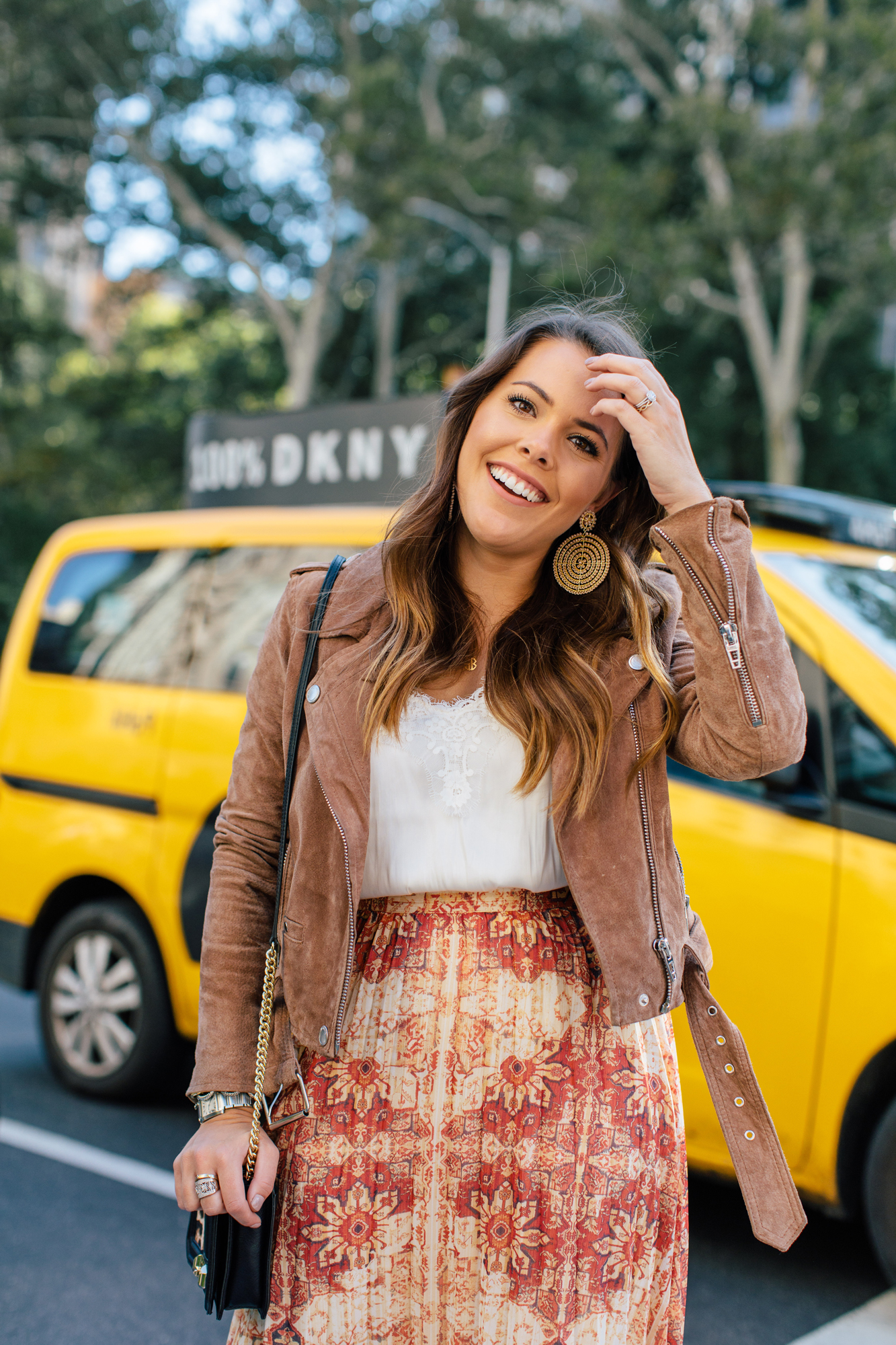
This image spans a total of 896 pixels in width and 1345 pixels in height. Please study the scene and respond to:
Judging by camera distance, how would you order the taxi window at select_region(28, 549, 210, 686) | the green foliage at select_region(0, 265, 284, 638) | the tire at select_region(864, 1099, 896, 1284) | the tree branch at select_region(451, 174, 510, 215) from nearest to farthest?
the tire at select_region(864, 1099, 896, 1284)
the taxi window at select_region(28, 549, 210, 686)
the tree branch at select_region(451, 174, 510, 215)
the green foliage at select_region(0, 265, 284, 638)

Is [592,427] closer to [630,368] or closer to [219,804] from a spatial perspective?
[630,368]

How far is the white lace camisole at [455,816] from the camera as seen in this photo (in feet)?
5.30

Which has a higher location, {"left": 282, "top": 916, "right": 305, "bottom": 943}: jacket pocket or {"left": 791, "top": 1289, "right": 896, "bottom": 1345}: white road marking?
{"left": 282, "top": 916, "right": 305, "bottom": 943}: jacket pocket

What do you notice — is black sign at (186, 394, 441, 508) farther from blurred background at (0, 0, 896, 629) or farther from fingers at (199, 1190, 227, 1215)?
blurred background at (0, 0, 896, 629)

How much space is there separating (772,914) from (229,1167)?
A: 185 centimetres

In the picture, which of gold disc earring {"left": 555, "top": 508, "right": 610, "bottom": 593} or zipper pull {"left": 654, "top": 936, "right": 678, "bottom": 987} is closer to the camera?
zipper pull {"left": 654, "top": 936, "right": 678, "bottom": 987}

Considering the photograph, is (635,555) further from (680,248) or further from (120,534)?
(680,248)

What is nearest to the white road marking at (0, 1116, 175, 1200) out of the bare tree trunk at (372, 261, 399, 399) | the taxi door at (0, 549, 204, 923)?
the taxi door at (0, 549, 204, 923)

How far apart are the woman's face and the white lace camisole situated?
260mm

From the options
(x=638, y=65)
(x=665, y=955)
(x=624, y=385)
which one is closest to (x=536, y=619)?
(x=624, y=385)

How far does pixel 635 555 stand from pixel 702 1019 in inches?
25.5

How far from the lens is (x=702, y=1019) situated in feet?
5.51

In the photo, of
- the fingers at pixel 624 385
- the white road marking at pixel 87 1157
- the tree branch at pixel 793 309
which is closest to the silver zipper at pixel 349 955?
the fingers at pixel 624 385

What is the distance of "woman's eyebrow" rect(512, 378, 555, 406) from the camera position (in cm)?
169
